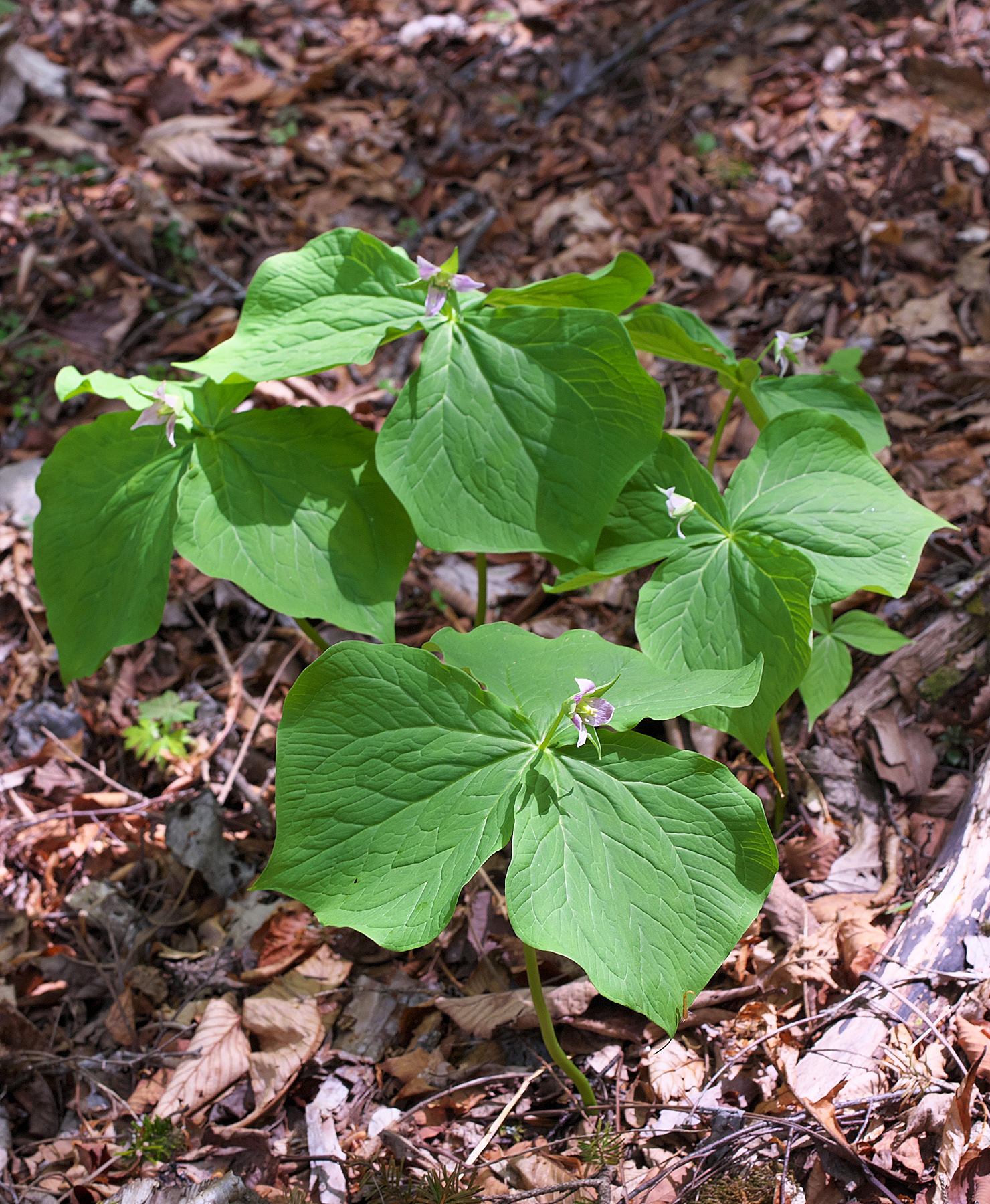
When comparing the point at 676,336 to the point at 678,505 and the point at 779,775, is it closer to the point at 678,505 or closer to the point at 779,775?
the point at 678,505

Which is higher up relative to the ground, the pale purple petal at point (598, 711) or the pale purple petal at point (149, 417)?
the pale purple petal at point (149, 417)

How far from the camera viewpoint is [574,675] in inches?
63.4

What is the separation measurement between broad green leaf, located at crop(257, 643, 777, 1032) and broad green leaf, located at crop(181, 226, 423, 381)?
0.80 m

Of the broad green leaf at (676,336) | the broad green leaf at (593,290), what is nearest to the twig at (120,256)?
the broad green leaf at (593,290)

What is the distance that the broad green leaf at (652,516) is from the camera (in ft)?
6.07

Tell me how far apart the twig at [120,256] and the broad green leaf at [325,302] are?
6.90 ft

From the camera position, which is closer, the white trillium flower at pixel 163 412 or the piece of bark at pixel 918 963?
the piece of bark at pixel 918 963

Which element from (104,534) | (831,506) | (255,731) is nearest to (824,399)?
(831,506)

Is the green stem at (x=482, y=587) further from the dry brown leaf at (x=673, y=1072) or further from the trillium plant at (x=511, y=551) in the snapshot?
the dry brown leaf at (x=673, y=1072)

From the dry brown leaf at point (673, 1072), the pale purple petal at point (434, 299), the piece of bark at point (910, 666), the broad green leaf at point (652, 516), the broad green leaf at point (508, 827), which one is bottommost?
the dry brown leaf at point (673, 1072)

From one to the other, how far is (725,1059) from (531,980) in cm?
60

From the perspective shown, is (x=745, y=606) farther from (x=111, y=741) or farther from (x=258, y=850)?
(x=111, y=741)

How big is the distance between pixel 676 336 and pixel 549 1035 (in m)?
1.61

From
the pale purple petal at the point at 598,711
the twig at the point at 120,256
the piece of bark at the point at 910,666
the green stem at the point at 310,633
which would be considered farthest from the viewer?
the twig at the point at 120,256
